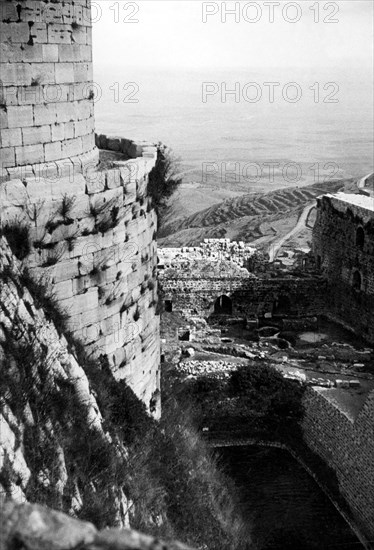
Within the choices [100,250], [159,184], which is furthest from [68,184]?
[159,184]

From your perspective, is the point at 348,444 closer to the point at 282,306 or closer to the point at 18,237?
the point at 282,306

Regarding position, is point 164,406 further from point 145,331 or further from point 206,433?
point 206,433

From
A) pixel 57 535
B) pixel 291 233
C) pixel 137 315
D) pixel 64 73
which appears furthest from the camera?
pixel 291 233

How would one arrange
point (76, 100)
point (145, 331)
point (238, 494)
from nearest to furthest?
1. point (76, 100)
2. point (145, 331)
3. point (238, 494)

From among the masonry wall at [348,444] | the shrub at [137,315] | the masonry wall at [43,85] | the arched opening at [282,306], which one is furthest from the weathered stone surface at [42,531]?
the arched opening at [282,306]

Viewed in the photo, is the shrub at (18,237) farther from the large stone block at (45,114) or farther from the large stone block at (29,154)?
the large stone block at (45,114)

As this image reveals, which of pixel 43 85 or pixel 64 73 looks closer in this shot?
pixel 43 85

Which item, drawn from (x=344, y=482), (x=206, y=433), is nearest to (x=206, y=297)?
(x=206, y=433)
